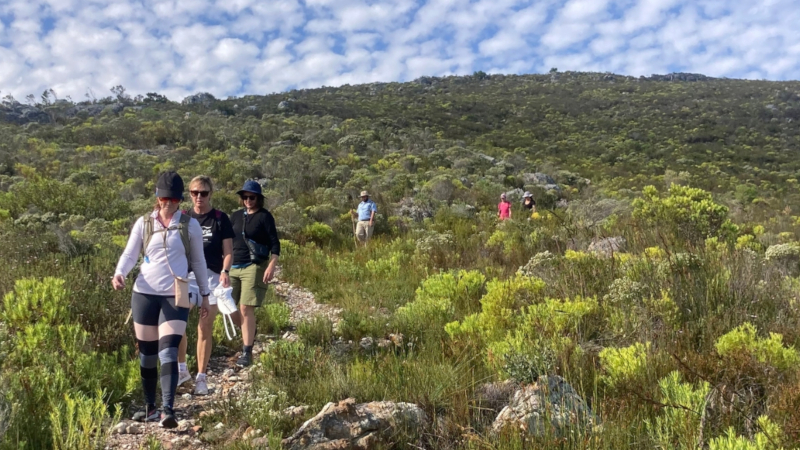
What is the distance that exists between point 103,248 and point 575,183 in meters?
19.0

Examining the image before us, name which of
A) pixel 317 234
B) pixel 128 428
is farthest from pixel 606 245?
pixel 317 234

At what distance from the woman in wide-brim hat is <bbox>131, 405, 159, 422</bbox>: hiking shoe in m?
1.04

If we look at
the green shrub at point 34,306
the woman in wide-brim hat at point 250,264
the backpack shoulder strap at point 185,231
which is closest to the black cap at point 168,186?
the backpack shoulder strap at point 185,231

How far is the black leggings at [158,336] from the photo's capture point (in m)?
3.11

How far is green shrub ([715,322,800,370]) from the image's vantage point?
8.63 ft

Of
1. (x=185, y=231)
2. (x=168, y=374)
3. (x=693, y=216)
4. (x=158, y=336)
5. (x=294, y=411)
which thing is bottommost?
(x=294, y=411)

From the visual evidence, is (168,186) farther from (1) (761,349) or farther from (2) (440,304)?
(1) (761,349)

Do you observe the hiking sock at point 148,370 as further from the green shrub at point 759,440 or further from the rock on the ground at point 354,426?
the green shrub at point 759,440

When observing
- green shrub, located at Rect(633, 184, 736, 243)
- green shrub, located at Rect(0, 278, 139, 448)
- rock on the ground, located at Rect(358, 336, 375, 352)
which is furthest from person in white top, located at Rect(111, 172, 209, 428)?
green shrub, located at Rect(633, 184, 736, 243)

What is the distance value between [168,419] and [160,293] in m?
0.83

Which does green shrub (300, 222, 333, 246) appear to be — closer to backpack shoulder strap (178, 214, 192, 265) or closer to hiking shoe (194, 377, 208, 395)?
hiking shoe (194, 377, 208, 395)

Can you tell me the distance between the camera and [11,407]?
246 cm

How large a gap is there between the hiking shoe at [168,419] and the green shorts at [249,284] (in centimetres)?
125

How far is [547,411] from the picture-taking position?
227 centimetres
